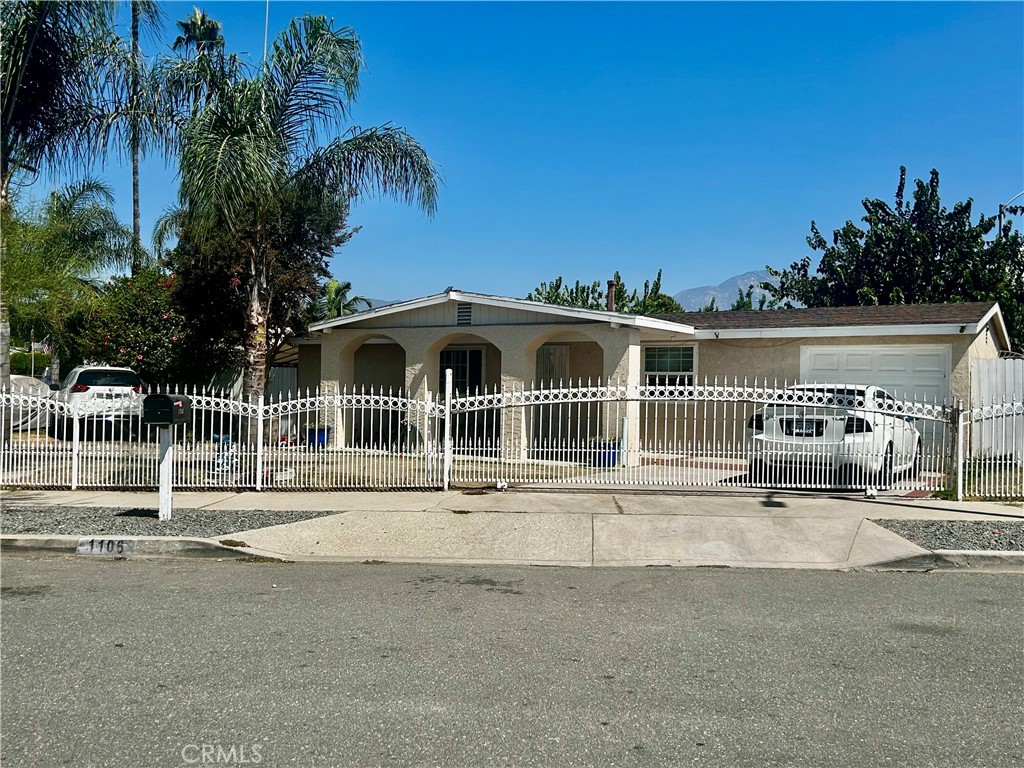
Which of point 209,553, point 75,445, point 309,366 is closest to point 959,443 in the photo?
point 209,553

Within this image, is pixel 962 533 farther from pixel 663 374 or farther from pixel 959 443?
pixel 663 374

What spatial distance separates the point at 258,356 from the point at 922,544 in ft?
32.3

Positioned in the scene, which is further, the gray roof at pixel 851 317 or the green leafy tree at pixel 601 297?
the green leafy tree at pixel 601 297

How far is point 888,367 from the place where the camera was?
16.5 meters

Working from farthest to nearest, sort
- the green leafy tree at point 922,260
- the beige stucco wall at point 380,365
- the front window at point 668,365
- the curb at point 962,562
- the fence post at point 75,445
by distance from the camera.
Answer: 1. the green leafy tree at point 922,260
2. the beige stucco wall at point 380,365
3. the front window at point 668,365
4. the fence post at point 75,445
5. the curb at point 962,562

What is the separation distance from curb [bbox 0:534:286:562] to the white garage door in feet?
40.2

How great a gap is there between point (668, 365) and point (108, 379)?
13.0 metres

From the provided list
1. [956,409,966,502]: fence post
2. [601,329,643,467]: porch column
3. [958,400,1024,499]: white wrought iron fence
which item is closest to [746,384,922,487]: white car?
[956,409,966,502]: fence post

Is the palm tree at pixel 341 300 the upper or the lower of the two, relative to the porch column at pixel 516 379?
upper

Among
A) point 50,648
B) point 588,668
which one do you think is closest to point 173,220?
point 50,648

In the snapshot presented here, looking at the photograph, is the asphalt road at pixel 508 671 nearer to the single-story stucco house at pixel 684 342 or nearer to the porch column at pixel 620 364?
the porch column at pixel 620 364

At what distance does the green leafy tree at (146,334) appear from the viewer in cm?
2031

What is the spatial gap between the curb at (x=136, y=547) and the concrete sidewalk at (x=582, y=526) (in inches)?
4.2

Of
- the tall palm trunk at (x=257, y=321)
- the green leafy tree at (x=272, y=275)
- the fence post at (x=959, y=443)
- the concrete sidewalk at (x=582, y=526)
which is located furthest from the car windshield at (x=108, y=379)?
the fence post at (x=959, y=443)
